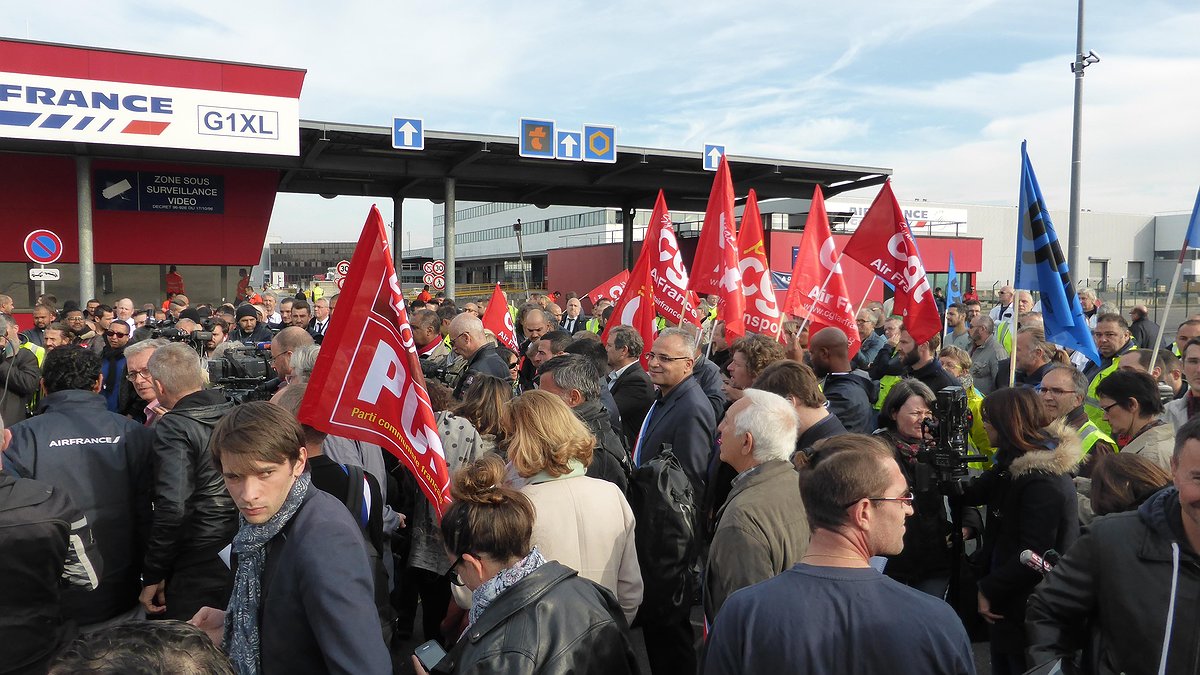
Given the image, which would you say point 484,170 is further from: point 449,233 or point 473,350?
point 473,350

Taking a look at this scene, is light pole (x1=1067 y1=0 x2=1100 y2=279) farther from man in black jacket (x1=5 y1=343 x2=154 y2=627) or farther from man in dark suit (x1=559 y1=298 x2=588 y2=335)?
man in black jacket (x1=5 y1=343 x2=154 y2=627)

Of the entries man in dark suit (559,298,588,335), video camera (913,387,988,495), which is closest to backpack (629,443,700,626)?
video camera (913,387,988,495)

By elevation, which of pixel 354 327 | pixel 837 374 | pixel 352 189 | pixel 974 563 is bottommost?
pixel 974 563

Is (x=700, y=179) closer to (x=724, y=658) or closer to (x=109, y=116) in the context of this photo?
(x=109, y=116)

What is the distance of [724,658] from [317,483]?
5.86 feet

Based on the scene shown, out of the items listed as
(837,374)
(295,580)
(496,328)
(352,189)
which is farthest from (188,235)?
(295,580)

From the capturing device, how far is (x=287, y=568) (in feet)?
7.70

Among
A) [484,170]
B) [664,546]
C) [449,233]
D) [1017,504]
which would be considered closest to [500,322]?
[664,546]

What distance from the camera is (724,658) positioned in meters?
2.10

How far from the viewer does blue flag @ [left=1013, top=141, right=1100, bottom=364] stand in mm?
6562

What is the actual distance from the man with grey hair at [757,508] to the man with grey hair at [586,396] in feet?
2.86

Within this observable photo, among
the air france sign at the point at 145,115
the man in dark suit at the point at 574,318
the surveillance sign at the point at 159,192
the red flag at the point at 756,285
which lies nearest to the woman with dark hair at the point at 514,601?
the red flag at the point at 756,285

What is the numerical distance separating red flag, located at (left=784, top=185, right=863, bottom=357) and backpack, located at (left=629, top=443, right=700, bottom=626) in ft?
14.2

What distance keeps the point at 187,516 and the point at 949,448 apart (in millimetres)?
3559
